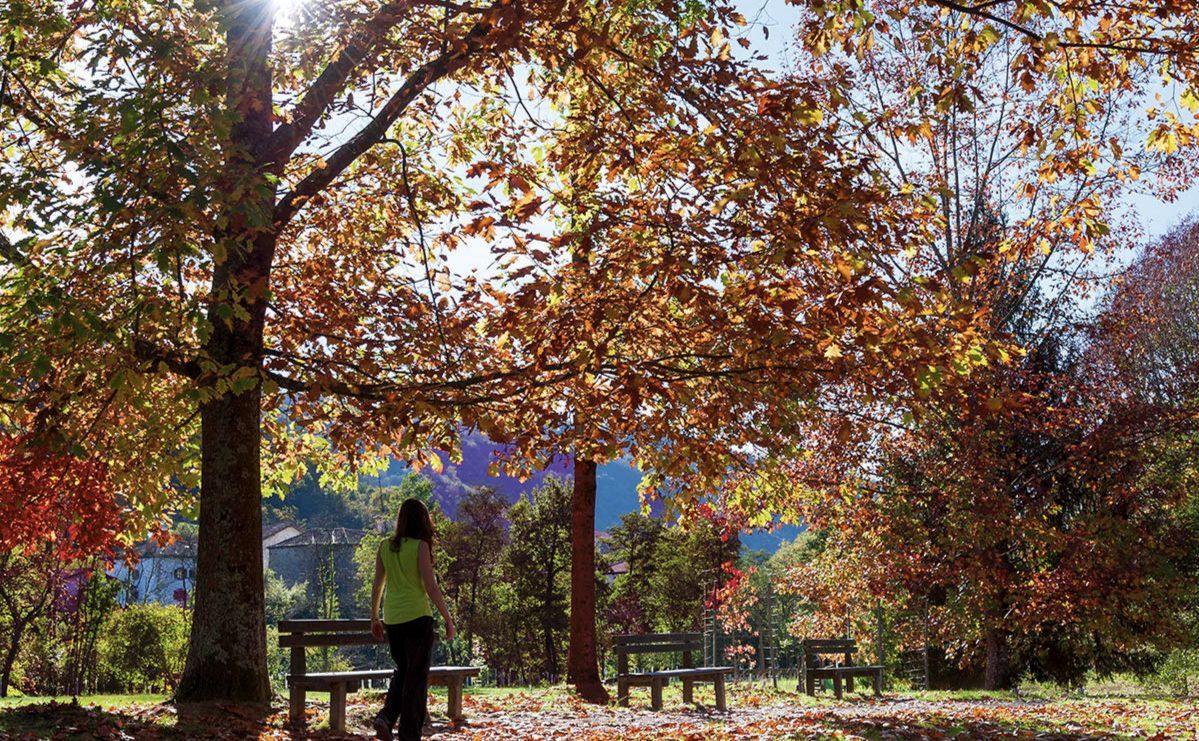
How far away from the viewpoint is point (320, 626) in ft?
35.0

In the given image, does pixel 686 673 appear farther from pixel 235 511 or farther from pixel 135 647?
pixel 135 647

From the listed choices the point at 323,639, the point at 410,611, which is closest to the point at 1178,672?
the point at 323,639

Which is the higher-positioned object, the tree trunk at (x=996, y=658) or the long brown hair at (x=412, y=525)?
the long brown hair at (x=412, y=525)

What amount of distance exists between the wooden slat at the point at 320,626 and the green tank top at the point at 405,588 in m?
2.46

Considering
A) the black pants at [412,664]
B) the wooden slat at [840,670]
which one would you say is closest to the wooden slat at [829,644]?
the wooden slat at [840,670]

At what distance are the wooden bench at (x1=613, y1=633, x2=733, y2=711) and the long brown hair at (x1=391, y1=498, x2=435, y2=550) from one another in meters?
6.17

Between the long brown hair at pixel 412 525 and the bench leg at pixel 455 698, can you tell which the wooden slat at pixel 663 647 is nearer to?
the bench leg at pixel 455 698

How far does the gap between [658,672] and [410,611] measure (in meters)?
6.92

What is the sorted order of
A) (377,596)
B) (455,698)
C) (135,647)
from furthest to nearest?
1. (135,647)
2. (455,698)
3. (377,596)

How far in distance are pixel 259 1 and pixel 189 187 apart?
1770mm

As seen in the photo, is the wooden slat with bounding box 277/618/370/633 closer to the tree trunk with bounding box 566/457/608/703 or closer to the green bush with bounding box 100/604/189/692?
the tree trunk with bounding box 566/457/608/703

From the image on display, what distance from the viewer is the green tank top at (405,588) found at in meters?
8.06

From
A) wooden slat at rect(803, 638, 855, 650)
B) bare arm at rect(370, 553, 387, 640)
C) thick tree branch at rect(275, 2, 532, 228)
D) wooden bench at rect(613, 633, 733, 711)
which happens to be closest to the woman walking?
bare arm at rect(370, 553, 387, 640)

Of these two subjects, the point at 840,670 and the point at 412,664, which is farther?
the point at 840,670
